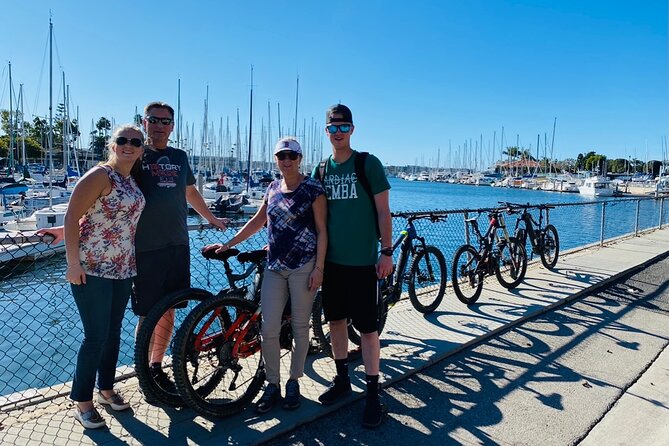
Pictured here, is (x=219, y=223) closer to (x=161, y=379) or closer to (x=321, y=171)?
(x=321, y=171)

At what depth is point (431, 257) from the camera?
5.50m

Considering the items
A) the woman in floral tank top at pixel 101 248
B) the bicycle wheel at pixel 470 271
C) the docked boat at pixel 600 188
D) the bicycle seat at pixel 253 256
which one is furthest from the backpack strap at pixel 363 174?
the docked boat at pixel 600 188

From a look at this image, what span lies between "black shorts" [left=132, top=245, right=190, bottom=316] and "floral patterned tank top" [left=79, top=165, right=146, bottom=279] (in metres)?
0.21

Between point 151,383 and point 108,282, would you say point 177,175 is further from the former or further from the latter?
point 151,383

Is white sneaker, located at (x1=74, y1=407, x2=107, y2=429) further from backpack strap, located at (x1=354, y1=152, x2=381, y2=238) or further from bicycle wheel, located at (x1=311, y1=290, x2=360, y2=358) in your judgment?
backpack strap, located at (x1=354, y1=152, x2=381, y2=238)

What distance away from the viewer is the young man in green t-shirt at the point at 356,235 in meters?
3.10

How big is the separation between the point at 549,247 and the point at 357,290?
6.12 m

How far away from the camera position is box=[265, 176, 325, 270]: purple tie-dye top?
3.03m

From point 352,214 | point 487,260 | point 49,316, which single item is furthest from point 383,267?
point 49,316

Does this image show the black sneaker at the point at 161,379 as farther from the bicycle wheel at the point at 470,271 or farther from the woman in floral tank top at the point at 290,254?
the bicycle wheel at the point at 470,271

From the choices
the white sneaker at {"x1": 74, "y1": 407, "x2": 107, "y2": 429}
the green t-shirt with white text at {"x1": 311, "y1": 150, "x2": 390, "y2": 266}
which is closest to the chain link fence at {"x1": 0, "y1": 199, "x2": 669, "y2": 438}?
the white sneaker at {"x1": 74, "y1": 407, "x2": 107, "y2": 429}

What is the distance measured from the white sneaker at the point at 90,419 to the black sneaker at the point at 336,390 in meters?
1.37

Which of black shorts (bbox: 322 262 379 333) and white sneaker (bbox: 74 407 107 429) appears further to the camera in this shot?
black shorts (bbox: 322 262 379 333)

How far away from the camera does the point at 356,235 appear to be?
122 inches
